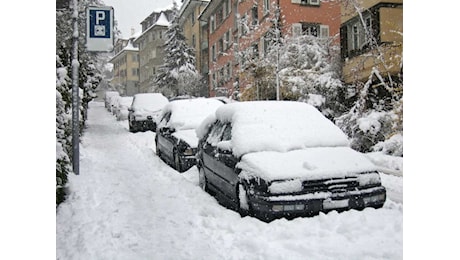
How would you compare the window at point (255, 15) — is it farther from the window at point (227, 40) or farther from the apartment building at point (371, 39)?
the apartment building at point (371, 39)

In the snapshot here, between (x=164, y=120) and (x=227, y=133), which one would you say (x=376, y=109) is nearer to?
(x=227, y=133)

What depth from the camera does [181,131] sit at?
717cm

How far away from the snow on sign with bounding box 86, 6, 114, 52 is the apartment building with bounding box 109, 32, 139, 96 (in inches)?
3.6

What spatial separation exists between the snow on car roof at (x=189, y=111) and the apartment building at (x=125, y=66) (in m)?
Result: 1.24

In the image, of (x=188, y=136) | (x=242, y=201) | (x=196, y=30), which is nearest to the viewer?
(x=242, y=201)

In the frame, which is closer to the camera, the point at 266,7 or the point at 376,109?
the point at 376,109

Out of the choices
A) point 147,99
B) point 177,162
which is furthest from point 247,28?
point 177,162

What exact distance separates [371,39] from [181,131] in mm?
3955

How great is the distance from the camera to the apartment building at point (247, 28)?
4375 millimetres

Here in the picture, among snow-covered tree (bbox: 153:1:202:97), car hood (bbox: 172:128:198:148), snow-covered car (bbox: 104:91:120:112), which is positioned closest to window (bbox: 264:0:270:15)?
snow-covered tree (bbox: 153:1:202:97)

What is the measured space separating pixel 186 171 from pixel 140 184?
4.81ft

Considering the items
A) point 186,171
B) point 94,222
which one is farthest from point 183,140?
point 94,222

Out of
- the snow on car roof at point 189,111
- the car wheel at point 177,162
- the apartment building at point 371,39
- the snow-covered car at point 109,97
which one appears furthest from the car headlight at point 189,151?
the apartment building at point 371,39
